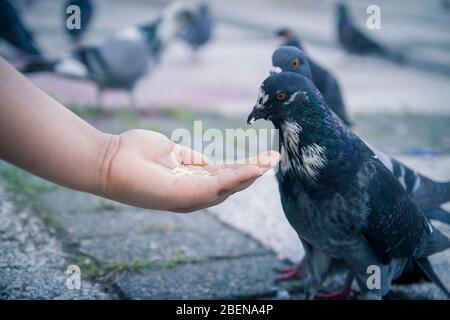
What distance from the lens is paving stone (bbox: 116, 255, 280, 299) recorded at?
110 inches

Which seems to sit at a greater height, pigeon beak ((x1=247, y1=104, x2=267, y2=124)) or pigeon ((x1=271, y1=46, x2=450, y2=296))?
pigeon beak ((x1=247, y1=104, x2=267, y2=124))

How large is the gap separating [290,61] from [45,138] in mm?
1641

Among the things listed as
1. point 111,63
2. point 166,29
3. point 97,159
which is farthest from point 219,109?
point 97,159

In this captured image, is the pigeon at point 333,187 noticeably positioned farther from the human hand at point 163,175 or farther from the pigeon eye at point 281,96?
the human hand at point 163,175

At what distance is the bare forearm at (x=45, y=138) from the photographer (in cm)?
196

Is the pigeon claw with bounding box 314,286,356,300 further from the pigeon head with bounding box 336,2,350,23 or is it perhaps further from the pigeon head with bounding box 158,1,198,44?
the pigeon head with bounding box 336,2,350,23

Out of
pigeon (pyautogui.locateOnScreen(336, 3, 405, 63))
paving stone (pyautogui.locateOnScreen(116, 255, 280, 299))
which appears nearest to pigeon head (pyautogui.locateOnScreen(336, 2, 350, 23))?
pigeon (pyautogui.locateOnScreen(336, 3, 405, 63))

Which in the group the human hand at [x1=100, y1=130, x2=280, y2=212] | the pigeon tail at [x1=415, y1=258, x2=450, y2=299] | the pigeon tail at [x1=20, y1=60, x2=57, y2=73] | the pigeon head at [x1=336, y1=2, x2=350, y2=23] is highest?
the pigeon head at [x1=336, y1=2, x2=350, y2=23]

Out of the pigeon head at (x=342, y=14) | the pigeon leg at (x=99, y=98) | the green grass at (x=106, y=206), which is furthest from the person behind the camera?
the pigeon head at (x=342, y=14)

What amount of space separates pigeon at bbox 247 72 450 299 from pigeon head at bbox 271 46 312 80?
93 centimetres

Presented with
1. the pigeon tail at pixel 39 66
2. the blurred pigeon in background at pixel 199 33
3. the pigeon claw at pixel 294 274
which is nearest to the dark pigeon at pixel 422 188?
the pigeon claw at pixel 294 274

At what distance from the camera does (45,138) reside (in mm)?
2010

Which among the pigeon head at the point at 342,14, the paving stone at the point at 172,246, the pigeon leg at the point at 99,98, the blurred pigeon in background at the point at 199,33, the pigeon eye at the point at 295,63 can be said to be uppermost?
the pigeon head at the point at 342,14

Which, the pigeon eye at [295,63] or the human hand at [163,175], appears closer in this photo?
the human hand at [163,175]
